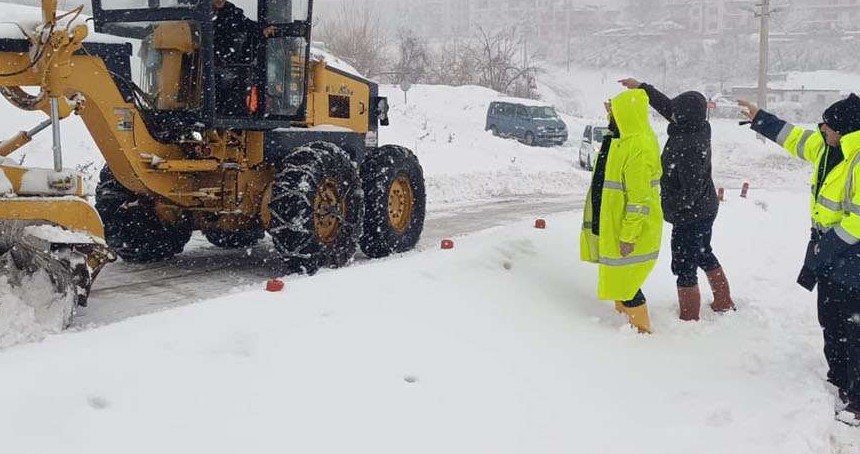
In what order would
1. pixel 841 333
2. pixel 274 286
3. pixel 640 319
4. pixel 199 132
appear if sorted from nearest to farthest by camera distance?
pixel 841 333 → pixel 274 286 → pixel 640 319 → pixel 199 132

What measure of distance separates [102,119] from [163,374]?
2786mm

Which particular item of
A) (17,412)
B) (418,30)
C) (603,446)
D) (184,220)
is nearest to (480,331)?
(603,446)

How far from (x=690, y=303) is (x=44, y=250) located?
4650mm

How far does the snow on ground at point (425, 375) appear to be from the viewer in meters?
3.64

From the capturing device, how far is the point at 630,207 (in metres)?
5.87

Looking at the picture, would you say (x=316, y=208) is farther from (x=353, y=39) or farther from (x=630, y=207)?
(x=353, y=39)

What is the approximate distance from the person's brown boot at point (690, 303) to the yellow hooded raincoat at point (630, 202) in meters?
0.60

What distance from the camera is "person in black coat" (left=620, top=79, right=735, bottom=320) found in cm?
636

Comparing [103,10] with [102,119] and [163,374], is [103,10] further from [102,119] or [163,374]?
[163,374]

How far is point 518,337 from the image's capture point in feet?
18.0

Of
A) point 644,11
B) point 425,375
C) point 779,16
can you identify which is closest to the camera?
point 425,375

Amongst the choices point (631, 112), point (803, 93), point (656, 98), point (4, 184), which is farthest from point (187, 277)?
point (803, 93)

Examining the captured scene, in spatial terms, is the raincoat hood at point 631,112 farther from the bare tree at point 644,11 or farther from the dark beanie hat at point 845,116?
the bare tree at point 644,11

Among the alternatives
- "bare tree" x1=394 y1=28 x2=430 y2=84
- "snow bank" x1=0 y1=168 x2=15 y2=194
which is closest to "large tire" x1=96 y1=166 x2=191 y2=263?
"snow bank" x1=0 y1=168 x2=15 y2=194
